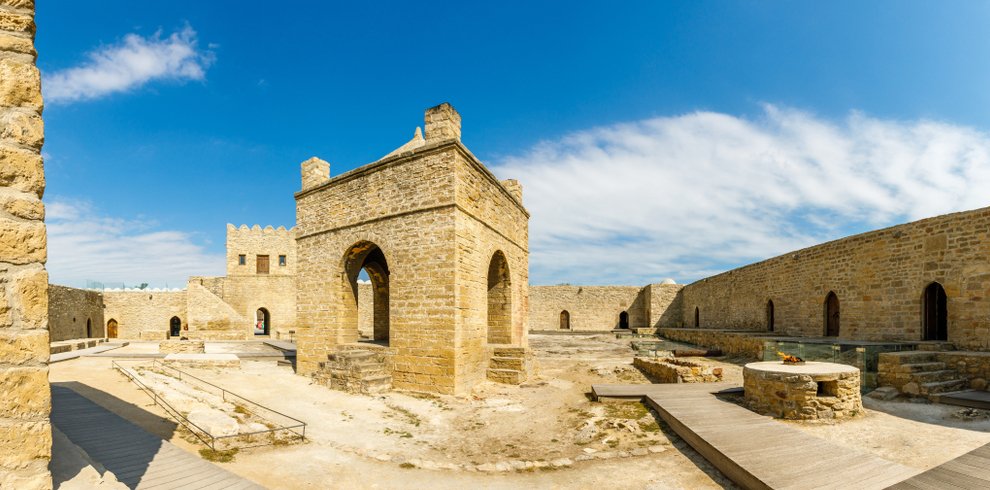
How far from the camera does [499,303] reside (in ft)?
49.1

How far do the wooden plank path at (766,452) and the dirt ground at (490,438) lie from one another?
0.30 meters

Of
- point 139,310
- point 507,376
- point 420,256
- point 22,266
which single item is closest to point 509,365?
point 507,376

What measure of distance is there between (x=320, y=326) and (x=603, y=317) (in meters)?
25.8

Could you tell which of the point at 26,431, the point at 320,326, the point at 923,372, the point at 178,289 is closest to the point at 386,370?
the point at 320,326

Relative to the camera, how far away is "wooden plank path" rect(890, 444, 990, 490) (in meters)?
4.78

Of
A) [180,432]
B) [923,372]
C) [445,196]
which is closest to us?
[180,432]

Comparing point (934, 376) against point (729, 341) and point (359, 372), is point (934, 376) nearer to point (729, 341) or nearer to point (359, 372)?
point (729, 341)

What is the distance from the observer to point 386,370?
11430mm

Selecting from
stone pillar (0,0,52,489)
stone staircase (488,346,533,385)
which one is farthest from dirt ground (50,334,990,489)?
stone pillar (0,0,52,489)

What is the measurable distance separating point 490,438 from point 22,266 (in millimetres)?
7029

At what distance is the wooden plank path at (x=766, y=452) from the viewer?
5.08 m

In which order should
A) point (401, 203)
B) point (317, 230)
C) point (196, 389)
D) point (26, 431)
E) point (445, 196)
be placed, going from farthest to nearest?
1. point (317, 230)
2. point (401, 203)
3. point (445, 196)
4. point (196, 389)
5. point (26, 431)

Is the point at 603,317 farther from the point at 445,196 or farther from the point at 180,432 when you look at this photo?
the point at 180,432

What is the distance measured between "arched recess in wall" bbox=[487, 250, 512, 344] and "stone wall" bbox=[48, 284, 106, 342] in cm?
1914
